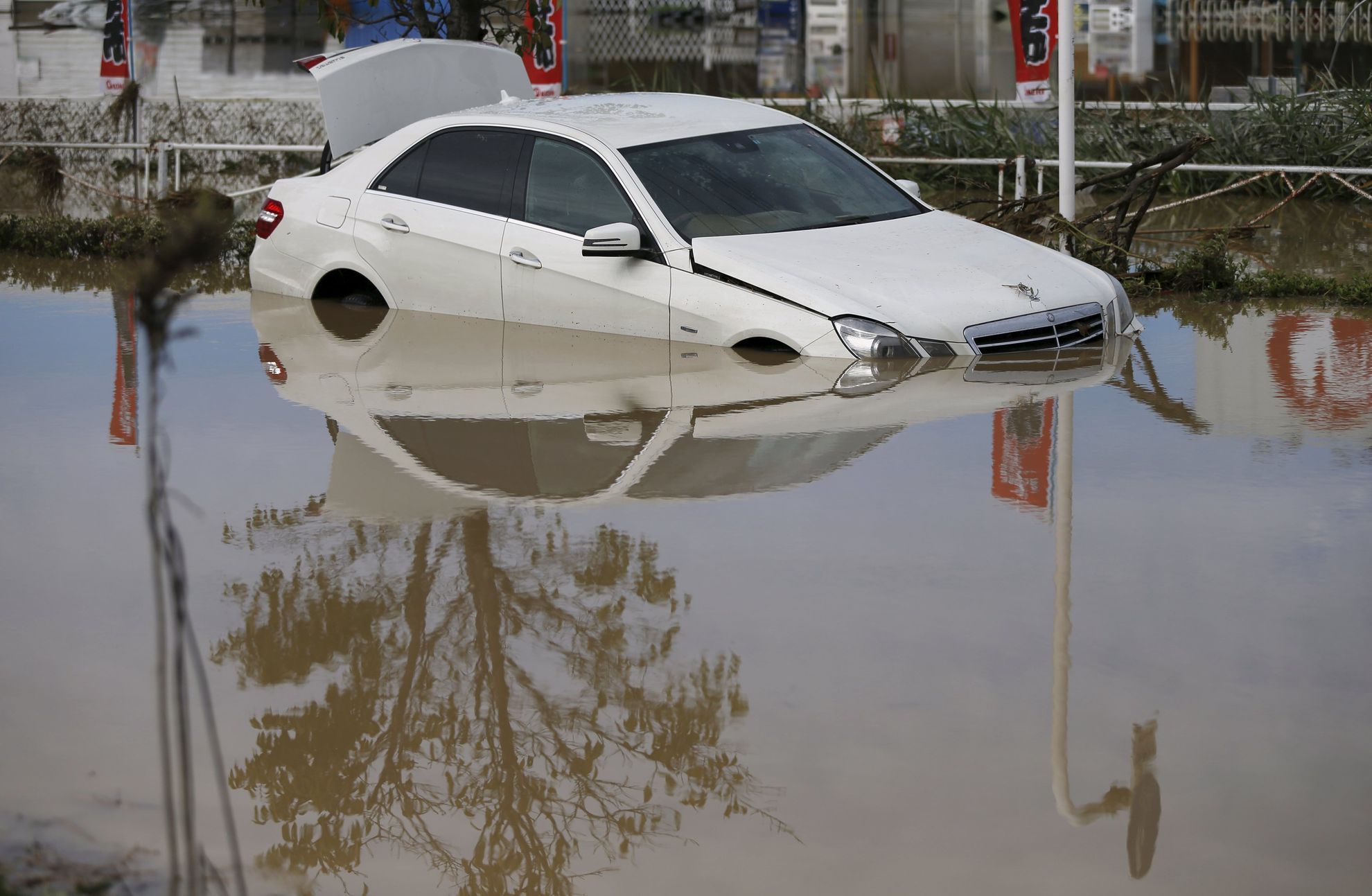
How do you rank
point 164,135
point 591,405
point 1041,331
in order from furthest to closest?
point 164,135 < point 1041,331 < point 591,405

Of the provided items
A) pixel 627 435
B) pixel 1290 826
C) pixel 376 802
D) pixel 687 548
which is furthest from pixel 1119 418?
pixel 376 802

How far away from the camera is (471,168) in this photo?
9039 millimetres

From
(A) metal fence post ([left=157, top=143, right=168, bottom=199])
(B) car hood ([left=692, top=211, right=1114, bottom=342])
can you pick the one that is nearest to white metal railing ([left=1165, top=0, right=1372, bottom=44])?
(A) metal fence post ([left=157, top=143, right=168, bottom=199])

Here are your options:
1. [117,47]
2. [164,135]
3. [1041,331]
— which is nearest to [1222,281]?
[1041,331]

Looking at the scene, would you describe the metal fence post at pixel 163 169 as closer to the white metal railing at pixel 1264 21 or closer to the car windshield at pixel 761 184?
the car windshield at pixel 761 184

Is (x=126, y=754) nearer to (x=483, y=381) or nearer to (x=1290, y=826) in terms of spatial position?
(x=1290, y=826)

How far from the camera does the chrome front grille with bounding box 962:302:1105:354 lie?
25.5 feet

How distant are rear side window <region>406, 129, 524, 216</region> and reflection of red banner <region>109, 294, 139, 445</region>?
1766 mm

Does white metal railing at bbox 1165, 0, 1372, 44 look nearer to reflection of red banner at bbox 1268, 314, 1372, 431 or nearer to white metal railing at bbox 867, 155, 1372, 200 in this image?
white metal railing at bbox 867, 155, 1372, 200

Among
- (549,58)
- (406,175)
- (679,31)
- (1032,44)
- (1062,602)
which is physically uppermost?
(679,31)

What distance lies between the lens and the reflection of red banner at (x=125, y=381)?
7.34 meters

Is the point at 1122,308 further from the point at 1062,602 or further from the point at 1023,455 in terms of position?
the point at 1062,602

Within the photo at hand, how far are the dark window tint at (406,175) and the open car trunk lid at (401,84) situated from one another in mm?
784

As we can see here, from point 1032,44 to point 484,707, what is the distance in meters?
11.6
